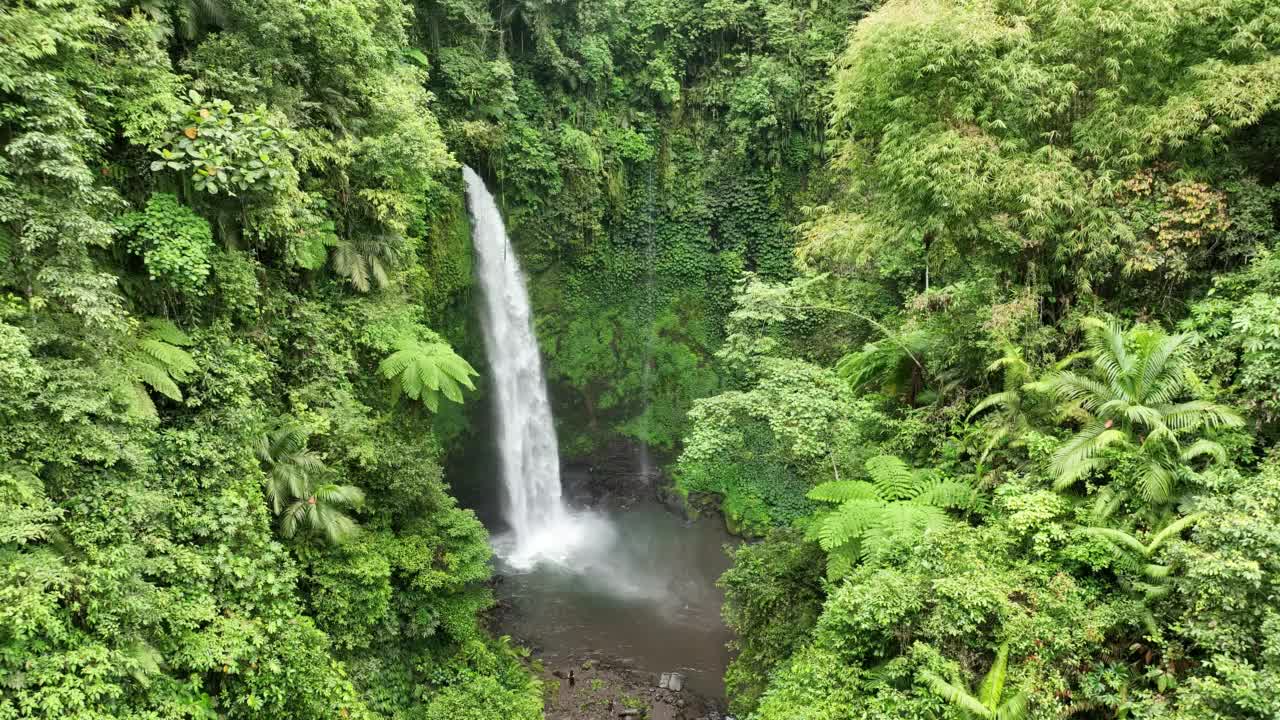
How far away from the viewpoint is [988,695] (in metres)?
5.35

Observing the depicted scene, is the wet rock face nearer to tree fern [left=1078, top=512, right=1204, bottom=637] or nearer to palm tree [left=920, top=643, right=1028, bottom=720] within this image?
palm tree [left=920, top=643, right=1028, bottom=720]

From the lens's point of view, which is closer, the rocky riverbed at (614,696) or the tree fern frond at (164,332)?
the tree fern frond at (164,332)

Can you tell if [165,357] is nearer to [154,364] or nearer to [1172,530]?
[154,364]

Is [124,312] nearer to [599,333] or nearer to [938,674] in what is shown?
[938,674]

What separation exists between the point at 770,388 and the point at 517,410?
9440 mm

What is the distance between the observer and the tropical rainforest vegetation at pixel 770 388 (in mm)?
5516

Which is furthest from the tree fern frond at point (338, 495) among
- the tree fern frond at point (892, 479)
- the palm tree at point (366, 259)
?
the tree fern frond at point (892, 479)

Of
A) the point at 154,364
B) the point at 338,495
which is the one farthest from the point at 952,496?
the point at 154,364

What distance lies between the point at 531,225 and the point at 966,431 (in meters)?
13.2

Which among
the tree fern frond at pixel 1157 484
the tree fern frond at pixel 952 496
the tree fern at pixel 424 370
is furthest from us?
the tree fern at pixel 424 370

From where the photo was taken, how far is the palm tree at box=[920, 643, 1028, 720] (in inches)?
205

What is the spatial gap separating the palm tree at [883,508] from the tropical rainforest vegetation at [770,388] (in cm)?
6

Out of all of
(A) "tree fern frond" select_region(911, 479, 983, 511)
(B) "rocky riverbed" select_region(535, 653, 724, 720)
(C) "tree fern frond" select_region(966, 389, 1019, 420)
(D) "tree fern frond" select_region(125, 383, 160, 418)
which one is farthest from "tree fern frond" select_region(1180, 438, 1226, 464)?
(D) "tree fern frond" select_region(125, 383, 160, 418)

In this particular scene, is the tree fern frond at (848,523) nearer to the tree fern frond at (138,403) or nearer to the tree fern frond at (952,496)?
the tree fern frond at (952,496)
